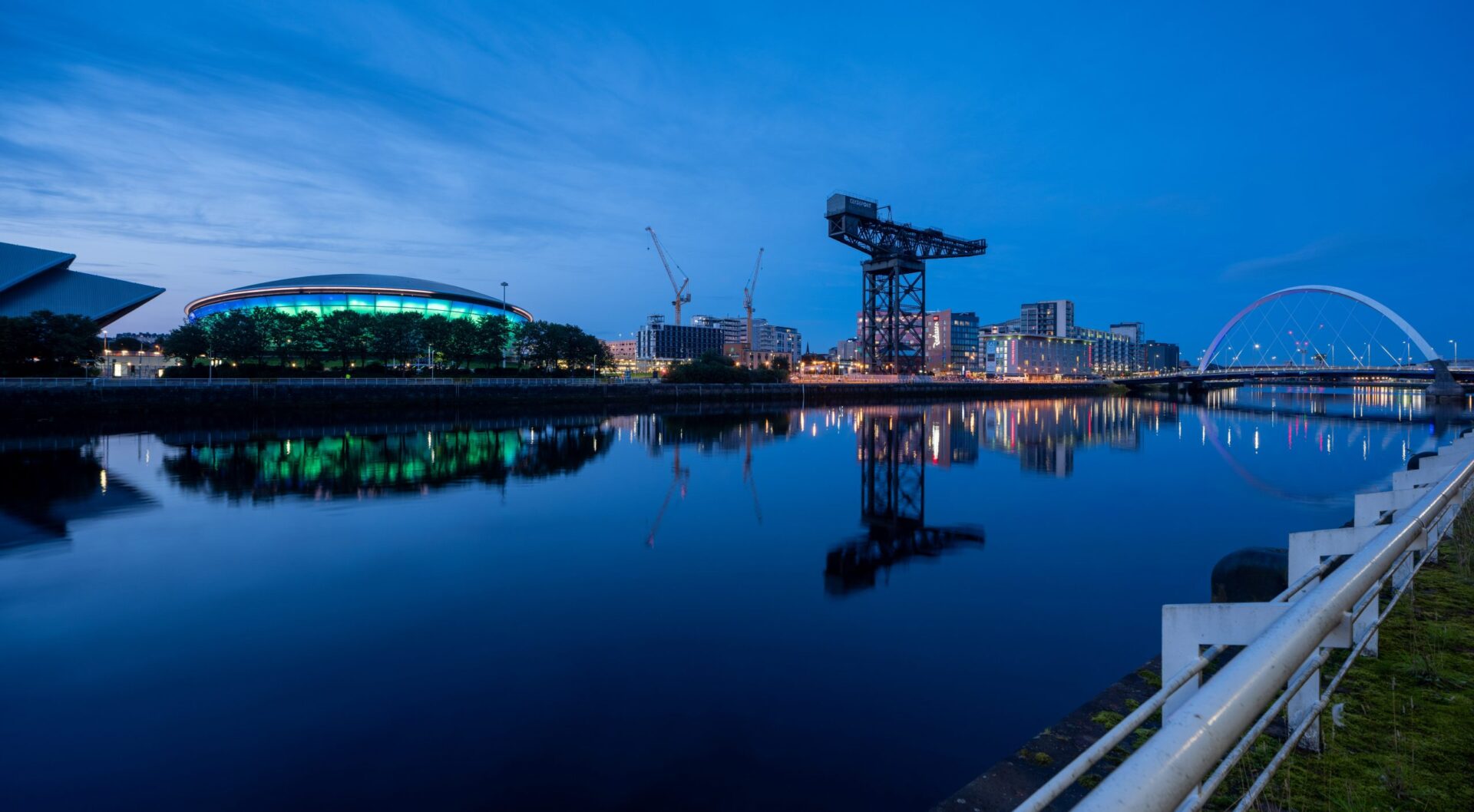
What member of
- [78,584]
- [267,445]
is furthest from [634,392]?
[78,584]

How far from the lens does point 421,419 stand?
43594 millimetres

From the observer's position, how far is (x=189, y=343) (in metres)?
59.0

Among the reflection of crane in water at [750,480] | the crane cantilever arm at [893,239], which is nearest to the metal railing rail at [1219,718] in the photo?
the reflection of crane in water at [750,480]

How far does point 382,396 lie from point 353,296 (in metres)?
50.4

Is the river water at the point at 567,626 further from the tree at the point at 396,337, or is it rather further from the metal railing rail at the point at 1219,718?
the tree at the point at 396,337

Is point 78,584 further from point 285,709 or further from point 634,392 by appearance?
point 634,392

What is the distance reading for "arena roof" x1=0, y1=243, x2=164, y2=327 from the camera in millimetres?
63906

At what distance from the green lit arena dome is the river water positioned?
7509 centimetres

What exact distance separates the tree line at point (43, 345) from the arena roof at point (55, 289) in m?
19.5

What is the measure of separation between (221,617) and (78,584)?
3.18 metres

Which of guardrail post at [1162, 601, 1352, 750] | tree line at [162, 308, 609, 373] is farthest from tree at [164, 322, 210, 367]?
guardrail post at [1162, 601, 1352, 750]

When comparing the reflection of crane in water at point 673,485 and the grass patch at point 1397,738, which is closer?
the grass patch at point 1397,738

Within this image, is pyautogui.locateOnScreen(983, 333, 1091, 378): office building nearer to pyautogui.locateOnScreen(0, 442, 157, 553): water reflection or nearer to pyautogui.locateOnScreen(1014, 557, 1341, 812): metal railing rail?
pyautogui.locateOnScreen(0, 442, 157, 553): water reflection

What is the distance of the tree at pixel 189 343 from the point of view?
59.1 meters
